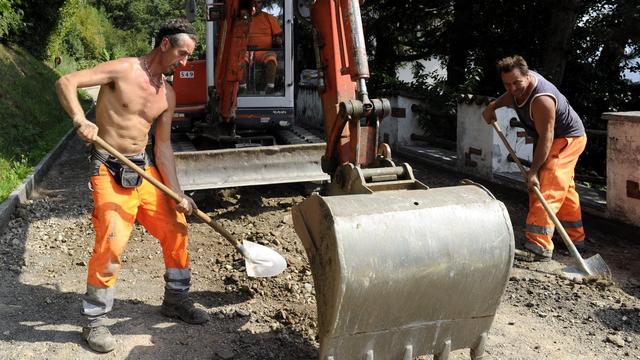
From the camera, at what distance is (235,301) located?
434 cm

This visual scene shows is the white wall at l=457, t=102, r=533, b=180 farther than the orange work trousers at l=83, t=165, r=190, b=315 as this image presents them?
Yes

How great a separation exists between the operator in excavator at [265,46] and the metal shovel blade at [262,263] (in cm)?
419

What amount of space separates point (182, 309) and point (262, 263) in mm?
615

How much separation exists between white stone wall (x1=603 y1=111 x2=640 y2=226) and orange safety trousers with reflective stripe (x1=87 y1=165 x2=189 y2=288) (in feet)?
13.5

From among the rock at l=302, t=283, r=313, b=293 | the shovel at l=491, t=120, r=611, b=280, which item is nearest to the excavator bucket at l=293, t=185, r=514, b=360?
the rock at l=302, t=283, r=313, b=293

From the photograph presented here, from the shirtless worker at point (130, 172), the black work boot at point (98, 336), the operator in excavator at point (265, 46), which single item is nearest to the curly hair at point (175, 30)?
the shirtless worker at point (130, 172)

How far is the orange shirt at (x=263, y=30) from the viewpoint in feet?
24.8

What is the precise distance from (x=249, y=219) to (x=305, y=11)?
2.32m

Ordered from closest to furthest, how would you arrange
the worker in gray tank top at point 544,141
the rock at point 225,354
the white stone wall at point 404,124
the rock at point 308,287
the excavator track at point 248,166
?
the rock at point 225,354 < the rock at point 308,287 < the worker in gray tank top at point 544,141 < the excavator track at point 248,166 < the white stone wall at point 404,124

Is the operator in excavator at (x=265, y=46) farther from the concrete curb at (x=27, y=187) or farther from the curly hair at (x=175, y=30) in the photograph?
the curly hair at (x=175, y=30)

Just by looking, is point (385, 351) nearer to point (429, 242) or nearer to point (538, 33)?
point (429, 242)

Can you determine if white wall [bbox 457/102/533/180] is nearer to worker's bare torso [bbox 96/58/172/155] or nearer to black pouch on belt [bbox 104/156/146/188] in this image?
worker's bare torso [bbox 96/58/172/155]

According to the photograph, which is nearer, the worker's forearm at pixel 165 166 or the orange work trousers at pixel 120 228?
the orange work trousers at pixel 120 228

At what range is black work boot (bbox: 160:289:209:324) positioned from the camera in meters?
3.97
